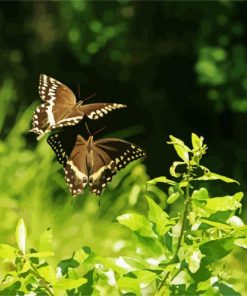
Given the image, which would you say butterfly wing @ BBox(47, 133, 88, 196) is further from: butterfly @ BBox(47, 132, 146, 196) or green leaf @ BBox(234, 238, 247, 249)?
green leaf @ BBox(234, 238, 247, 249)

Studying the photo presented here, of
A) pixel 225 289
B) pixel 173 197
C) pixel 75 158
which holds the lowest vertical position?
pixel 225 289

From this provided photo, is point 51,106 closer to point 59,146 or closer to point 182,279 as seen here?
point 59,146

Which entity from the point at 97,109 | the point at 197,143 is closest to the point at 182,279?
the point at 197,143

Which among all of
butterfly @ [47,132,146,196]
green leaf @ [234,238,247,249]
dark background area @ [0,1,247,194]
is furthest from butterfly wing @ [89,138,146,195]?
dark background area @ [0,1,247,194]

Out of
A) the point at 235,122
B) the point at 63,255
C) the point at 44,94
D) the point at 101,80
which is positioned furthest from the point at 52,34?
the point at 44,94

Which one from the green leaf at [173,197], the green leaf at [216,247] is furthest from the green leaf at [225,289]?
the green leaf at [173,197]

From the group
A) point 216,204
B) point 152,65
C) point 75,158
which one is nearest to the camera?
point 75,158

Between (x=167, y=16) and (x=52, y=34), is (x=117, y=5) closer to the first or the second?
(x=167, y=16)

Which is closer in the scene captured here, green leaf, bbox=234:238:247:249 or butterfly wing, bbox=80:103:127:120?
butterfly wing, bbox=80:103:127:120
